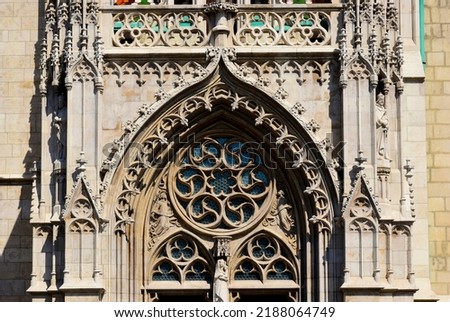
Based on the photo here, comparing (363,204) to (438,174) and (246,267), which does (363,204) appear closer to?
(246,267)

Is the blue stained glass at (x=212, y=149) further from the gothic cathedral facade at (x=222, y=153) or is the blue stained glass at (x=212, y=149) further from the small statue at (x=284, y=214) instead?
the small statue at (x=284, y=214)

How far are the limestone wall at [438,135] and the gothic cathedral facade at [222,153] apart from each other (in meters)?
1.35

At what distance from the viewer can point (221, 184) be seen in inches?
1048

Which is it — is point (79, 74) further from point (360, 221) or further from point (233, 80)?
point (360, 221)

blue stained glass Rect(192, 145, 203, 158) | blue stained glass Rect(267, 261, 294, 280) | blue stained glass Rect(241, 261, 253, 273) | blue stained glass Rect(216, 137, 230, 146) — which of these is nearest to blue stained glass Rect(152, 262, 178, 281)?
blue stained glass Rect(241, 261, 253, 273)

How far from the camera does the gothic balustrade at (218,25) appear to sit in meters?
26.5

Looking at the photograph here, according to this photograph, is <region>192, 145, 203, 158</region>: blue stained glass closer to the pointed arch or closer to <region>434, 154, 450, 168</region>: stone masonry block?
the pointed arch

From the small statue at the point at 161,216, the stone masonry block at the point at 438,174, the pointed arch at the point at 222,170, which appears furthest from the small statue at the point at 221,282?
the stone masonry block at the point at 438,174

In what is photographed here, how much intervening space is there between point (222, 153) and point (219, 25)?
6.48ft

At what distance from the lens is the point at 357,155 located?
25.9 metres

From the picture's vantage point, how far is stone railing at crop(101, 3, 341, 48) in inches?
1043

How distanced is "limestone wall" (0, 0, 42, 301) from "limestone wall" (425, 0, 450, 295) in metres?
6.43
